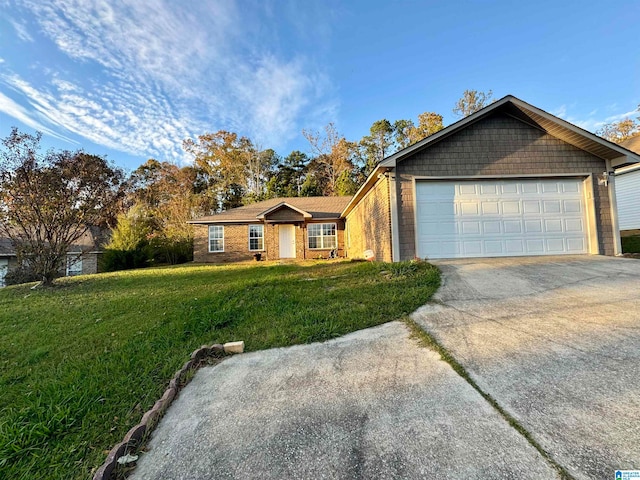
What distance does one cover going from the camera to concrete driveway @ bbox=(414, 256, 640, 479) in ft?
5.69

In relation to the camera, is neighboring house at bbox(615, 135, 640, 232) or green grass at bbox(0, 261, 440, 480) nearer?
green grass at bbox(0, 261, 440, 480)

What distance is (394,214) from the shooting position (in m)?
7.84

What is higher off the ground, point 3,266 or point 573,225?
point 573,225

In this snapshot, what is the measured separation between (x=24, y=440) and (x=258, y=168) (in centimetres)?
3111

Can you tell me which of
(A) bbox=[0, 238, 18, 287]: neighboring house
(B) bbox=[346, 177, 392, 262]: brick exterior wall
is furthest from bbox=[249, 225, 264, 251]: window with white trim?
(A) bbox=[0, 238, 18, 287]: neighboring house

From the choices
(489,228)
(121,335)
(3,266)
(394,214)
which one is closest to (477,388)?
(121,335)

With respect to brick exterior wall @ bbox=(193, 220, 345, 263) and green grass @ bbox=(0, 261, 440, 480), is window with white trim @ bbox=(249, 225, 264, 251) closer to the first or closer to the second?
brick exterior wall @ bbox=(193, 220, 345, 263)

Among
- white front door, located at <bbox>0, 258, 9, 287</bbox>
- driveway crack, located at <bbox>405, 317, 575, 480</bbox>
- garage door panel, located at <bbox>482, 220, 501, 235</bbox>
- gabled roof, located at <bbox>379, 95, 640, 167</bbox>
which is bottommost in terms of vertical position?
driveway crack, located at <bbox>405, 317, 575, 480</bbox>

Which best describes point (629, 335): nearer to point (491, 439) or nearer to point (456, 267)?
point (491, 439)

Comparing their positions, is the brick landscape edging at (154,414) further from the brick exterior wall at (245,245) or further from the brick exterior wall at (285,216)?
the brick exterior wall at (245,245)

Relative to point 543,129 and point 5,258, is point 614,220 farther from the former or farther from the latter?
point 5,258

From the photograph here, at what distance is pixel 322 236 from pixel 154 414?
14692mm

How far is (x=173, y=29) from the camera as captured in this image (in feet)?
29.9

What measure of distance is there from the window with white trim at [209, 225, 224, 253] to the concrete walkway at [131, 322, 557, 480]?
14.7 metres
